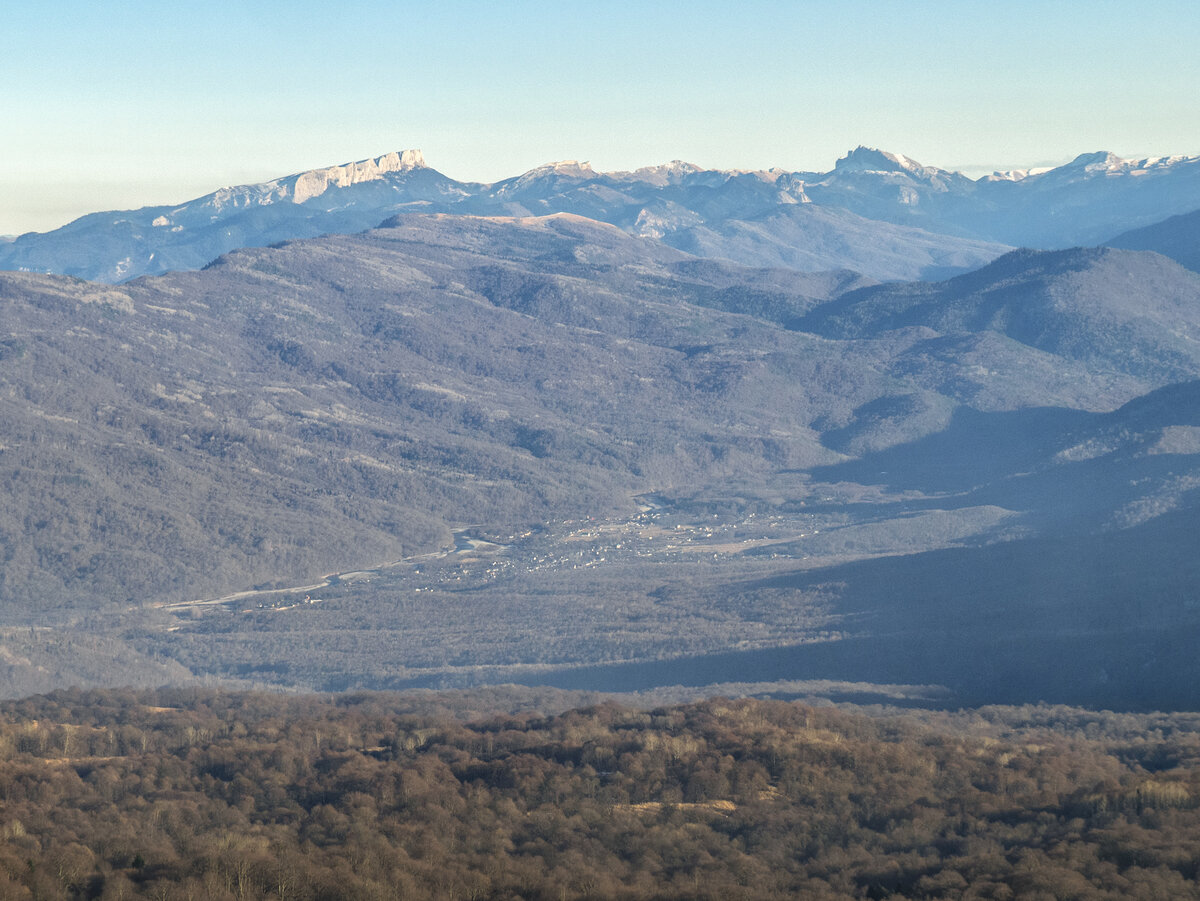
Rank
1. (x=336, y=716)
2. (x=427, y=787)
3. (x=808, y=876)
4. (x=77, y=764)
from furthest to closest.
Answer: (x=336, y=716) < (x=77, y=764) < (x=427, y=787) < (x=808, y=876)

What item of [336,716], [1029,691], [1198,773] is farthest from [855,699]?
[1198,773]

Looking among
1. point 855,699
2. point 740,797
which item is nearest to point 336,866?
point 740,797

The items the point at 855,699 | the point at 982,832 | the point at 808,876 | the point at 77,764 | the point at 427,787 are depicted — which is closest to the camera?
the point at 808,876

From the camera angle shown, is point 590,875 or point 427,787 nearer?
point 590,875

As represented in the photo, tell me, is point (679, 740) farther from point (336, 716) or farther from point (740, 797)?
point (336, 716)

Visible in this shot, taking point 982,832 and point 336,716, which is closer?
point 982,832

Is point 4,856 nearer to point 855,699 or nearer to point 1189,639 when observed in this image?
point 855,699

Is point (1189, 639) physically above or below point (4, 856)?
below
